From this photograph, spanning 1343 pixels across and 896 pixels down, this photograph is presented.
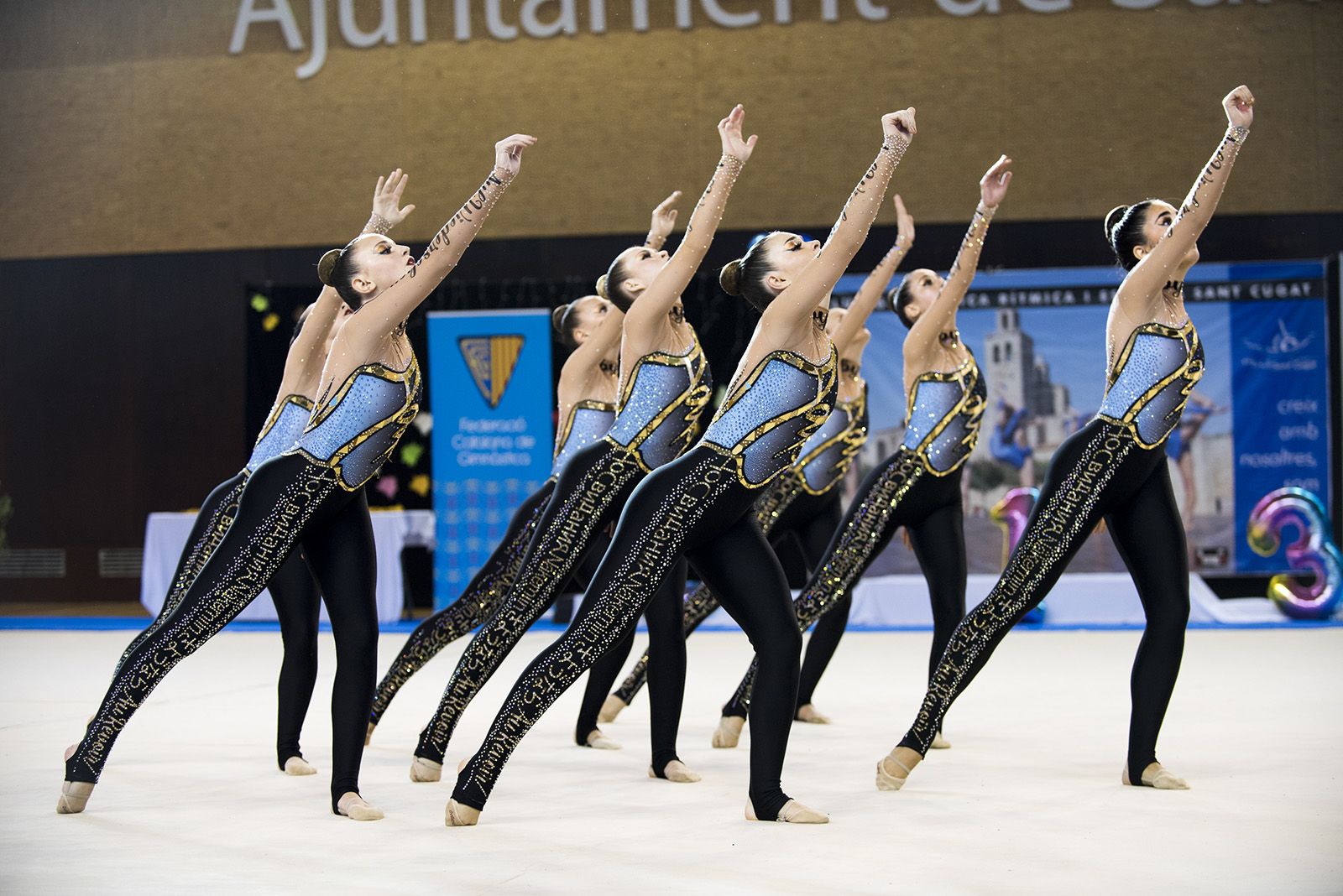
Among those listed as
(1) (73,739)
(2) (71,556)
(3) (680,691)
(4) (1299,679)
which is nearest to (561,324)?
(3) (680,691)

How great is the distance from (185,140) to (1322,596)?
28.4ft

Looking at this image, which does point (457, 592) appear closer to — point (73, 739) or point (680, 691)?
point (73, 739)

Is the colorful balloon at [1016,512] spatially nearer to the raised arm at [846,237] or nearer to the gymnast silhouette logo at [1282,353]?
the gymnast silhouette logo at [1282,353]

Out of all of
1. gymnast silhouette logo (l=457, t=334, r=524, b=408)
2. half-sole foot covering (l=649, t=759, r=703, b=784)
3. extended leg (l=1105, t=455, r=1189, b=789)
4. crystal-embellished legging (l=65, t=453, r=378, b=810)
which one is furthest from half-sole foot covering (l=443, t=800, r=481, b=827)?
gymnast silhouette logo (l=457, t=334, r=524, b=408)

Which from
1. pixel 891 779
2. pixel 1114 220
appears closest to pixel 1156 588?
pixel 891 779

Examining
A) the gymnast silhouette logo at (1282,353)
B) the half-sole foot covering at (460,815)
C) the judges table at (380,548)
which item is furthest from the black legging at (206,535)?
the gymnast silhouette logo at (1282,353)

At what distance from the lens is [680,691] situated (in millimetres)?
4648

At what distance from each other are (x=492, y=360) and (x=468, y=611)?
497 cm

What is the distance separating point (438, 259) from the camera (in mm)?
3896

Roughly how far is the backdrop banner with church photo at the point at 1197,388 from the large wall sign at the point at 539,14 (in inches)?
84.7

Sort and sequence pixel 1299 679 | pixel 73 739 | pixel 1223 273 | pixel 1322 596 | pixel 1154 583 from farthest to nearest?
pixel 1223 273 < pixel 1322 596 < pixel 1299 679 < pixel 73 739 < pixel 1154 583

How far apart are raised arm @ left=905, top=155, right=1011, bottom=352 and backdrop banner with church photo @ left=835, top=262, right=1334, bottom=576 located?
4.66m

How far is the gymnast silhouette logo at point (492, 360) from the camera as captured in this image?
10039mm

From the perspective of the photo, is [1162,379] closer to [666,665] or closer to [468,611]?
[666,665]
